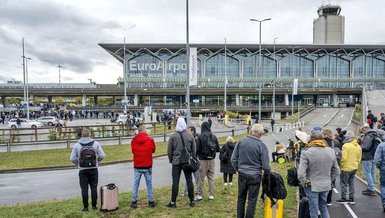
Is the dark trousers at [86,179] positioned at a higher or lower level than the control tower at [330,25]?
lower

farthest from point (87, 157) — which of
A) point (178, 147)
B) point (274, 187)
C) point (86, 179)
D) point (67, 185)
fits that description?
point (67, 185)

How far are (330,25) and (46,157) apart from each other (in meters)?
126

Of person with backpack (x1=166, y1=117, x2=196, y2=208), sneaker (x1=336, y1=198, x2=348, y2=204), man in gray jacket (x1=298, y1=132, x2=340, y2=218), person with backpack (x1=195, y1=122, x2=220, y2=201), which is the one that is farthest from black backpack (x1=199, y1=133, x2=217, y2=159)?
sneaker (x1=336, y1=198, x2=348, y2=204)

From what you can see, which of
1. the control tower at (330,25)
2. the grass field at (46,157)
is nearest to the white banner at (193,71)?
the grass field at (46,157)

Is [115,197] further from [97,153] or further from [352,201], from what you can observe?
[352,201]

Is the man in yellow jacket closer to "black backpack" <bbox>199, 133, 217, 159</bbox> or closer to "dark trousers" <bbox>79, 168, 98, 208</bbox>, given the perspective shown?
"black backpack" <bbox>199, 133, 217, 159</bbox>

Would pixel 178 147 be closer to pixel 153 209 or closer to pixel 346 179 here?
pixel 153 209

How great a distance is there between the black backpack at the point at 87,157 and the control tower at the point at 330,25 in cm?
12782

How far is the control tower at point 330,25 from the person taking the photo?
124938 millimetres

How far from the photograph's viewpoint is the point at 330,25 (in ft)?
410

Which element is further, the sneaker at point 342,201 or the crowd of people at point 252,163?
the sneaker at point 342,201

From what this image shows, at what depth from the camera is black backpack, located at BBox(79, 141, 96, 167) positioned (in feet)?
23.4

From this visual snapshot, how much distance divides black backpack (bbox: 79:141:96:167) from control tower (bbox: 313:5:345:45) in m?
128

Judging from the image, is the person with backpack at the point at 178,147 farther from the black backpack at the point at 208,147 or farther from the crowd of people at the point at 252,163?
the black backpack at the point at 208,147
